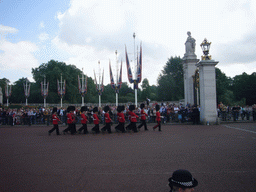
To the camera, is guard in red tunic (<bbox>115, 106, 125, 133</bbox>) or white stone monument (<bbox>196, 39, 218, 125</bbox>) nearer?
guard in red tunic (<bbox>115, 106, 125, 133</bbox>)

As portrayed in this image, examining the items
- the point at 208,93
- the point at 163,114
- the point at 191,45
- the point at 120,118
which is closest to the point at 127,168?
the point at 120,118

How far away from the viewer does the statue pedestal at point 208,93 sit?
1698 cm

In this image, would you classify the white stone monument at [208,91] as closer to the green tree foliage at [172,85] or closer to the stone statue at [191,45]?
the stone statue at [191,45]

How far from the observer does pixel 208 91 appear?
17.2 meters

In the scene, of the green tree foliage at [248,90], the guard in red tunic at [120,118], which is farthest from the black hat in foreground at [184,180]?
the green tree foliage at [248,90]

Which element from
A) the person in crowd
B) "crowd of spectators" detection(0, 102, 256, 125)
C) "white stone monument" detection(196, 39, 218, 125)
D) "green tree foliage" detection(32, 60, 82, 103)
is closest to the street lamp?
"white stone monument" detection(196, 39, 218, 125)

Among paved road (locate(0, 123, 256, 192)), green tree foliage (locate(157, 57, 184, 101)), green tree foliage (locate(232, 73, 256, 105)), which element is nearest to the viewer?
paved road (locate(0, 123, 256, 192))

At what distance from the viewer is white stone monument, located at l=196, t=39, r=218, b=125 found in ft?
55.7

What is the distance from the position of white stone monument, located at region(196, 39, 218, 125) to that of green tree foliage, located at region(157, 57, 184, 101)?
3656cm

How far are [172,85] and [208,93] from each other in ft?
123

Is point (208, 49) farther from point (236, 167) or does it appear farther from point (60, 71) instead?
point (60, 71)

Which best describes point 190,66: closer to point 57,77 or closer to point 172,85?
point 172,85

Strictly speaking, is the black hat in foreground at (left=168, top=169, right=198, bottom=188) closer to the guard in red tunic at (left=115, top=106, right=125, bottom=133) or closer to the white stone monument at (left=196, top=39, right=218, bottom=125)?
the guard in red tunic at (left=115, top=106, right=125, bottom=133)

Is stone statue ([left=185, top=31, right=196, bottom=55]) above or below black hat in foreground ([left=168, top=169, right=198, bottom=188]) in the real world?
above
